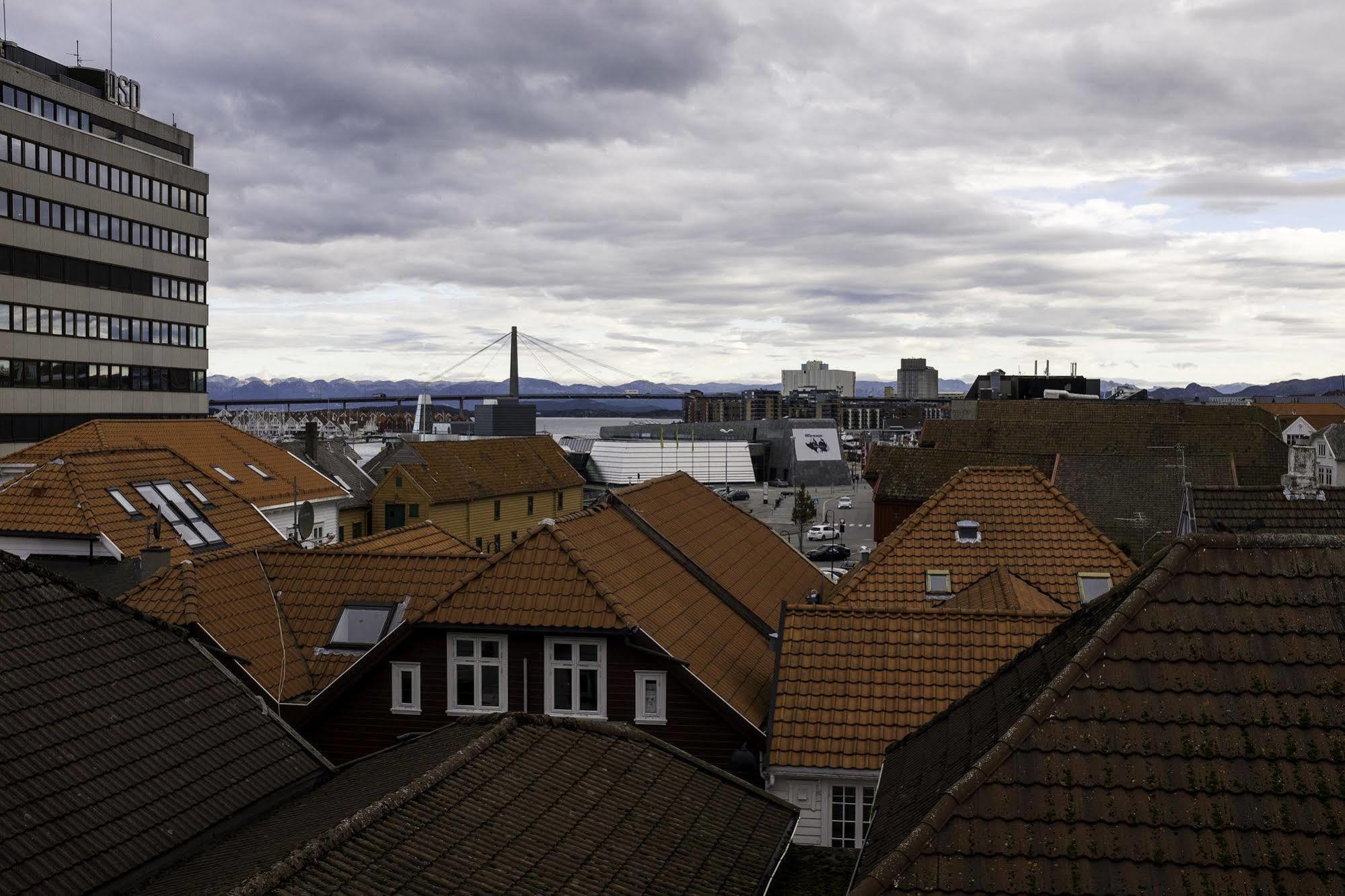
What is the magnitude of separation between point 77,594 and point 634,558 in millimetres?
9771

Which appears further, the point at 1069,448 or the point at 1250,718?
the point at 1069,448

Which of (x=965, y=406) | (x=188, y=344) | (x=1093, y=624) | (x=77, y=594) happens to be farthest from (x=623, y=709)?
(x=965, y=406)

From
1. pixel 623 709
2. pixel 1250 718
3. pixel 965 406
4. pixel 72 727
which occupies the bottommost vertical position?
pixel 623 709

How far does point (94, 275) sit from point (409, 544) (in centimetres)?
4517

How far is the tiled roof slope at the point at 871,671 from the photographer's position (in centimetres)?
1536

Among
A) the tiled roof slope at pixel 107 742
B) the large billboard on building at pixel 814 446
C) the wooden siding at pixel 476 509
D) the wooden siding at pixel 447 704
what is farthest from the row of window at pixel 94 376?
the large billboard on building at pixel 814 446

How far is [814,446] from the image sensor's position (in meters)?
131

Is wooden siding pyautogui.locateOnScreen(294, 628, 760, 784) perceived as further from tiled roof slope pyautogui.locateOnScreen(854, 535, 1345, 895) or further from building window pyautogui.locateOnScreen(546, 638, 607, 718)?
tiled roof slope pyautogui.locateOnScreen(854, 535, 1345, 895)

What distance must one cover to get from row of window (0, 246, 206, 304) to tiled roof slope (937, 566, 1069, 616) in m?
51.3

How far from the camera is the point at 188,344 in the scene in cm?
6975

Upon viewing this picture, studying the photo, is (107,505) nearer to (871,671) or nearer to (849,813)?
(871,671)

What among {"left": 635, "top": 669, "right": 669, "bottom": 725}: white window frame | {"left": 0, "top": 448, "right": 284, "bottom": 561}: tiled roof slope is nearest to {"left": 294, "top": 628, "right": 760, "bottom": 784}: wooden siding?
{"left": 635, "top": 669, "right": 669, "bottom": 725}: white window frame

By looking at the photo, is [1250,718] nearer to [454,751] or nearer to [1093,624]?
[1093,624]

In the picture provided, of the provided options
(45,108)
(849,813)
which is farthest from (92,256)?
(849,813)
